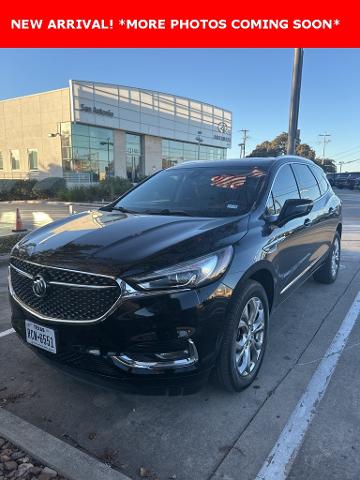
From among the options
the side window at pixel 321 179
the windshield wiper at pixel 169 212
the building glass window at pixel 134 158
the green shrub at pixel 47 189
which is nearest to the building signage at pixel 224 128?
the building glass window at pixel 134 158

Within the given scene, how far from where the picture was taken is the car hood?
2.40 meters

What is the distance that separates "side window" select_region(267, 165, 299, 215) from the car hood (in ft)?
1.82

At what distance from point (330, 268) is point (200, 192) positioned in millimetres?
2860

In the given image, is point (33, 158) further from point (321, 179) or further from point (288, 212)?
point (288, 212)

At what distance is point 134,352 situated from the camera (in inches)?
90.7

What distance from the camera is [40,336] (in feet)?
8.61

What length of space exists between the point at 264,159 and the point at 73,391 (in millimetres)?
2937

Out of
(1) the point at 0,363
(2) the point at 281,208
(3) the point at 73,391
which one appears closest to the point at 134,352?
(3) the point at 73,391

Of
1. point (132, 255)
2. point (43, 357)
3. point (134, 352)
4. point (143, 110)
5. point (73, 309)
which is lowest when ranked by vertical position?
point (43, 357)

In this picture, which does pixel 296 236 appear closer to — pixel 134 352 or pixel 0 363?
pixel 134 352

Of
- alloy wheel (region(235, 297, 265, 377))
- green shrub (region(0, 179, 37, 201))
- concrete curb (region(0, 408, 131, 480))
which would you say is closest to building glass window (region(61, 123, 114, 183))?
green shrub (region(0, 179, 37, 201))

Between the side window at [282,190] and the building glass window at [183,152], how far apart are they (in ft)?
111

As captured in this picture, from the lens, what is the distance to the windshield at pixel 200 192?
3.46 m

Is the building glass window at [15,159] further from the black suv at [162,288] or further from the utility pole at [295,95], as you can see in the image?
the black suv at [162,288]
